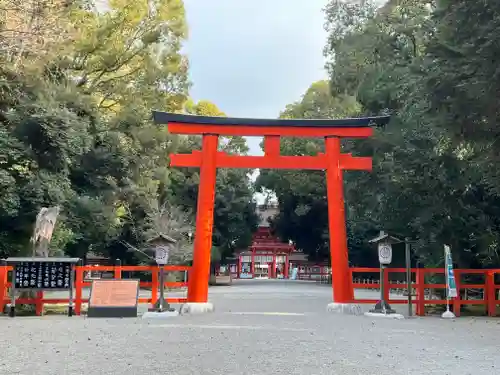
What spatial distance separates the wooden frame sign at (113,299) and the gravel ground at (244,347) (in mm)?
483

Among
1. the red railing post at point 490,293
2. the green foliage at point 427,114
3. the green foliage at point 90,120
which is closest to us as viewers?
the green foliage at point 427,114

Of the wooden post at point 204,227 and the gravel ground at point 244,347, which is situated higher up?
the wooden post at point 204,227

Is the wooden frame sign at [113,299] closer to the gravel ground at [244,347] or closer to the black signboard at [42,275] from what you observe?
the gravel ground at [244,347]

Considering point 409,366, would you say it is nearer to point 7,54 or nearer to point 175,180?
point 7,54

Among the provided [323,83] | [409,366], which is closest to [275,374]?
[409,366]

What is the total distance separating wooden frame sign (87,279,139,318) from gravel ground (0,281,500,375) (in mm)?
483

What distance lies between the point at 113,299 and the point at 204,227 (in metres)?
2.64

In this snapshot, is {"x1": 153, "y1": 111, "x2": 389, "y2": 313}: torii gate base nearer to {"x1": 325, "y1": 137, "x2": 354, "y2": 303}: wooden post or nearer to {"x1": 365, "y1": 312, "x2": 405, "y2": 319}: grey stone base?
{"x1": 325, "y1": 137, "x2": 354, "y2": 303}: wooden post

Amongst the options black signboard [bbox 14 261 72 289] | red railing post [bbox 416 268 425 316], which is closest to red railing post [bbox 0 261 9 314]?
black signboard [bbox 14 261 72 289]

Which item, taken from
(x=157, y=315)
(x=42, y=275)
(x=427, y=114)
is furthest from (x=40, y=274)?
(x=427, y=114)

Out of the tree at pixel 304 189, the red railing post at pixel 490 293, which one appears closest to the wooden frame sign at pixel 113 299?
the red railing post at pixel 490 293

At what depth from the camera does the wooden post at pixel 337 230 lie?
12398 millimetres

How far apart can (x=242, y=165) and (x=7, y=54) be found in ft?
18.5

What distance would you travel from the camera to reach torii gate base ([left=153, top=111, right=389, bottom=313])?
488 inches
